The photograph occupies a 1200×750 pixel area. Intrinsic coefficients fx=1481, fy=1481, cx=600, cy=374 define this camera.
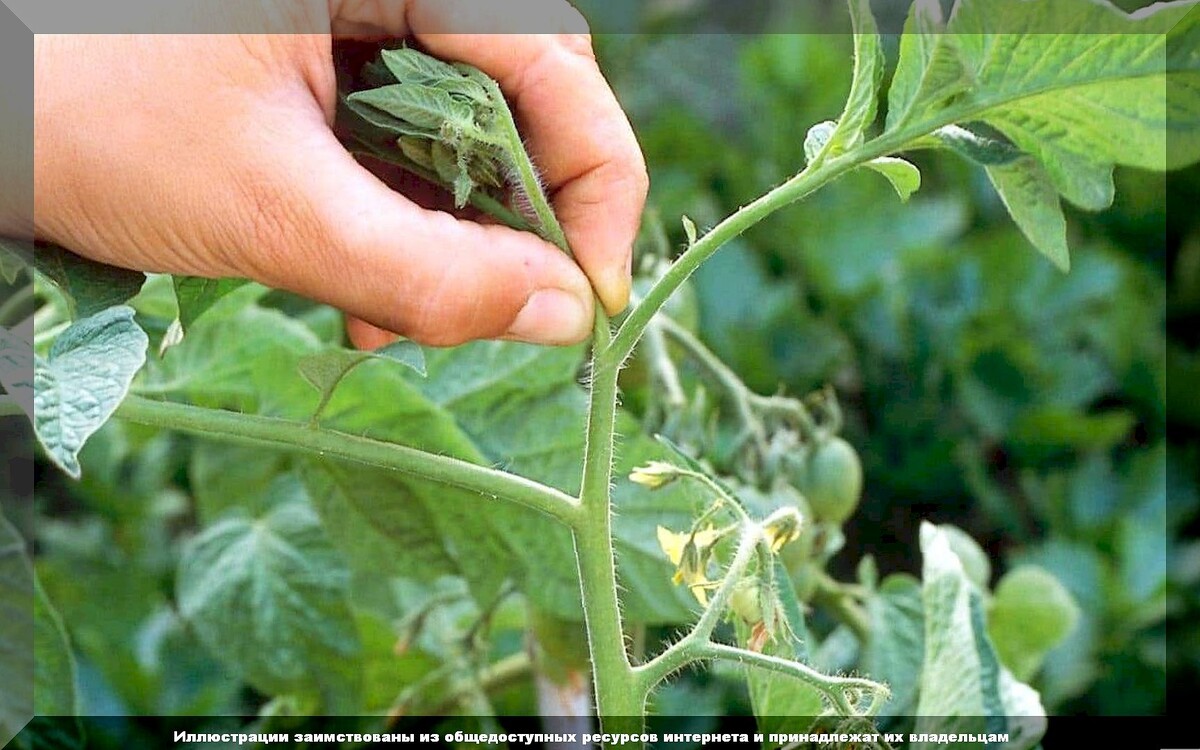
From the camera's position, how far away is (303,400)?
→ 89 centimetres

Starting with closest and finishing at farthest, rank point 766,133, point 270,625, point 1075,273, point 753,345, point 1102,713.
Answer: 1. point 270,625
2. point 1102,713
3. point 753,345
4. point 1075,273
5. point 766,133

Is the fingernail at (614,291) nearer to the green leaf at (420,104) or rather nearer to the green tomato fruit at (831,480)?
the green leaf at (420,104)

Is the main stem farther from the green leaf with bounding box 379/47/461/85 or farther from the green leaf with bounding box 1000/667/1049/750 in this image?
the green leaf with bounding box 1000/667/1049/750

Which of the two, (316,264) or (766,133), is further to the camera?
(766,133)

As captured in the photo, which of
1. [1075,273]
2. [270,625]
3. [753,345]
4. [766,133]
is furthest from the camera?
[766,133]

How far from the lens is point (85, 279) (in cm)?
62

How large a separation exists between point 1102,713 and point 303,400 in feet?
2.39

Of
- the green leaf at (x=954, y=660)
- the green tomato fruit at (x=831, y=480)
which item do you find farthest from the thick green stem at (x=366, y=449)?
the green tomato fruit at (x=831, y=480)

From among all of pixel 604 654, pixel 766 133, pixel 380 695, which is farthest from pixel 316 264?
pixel 766 133

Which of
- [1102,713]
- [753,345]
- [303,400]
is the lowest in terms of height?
[1102,713]

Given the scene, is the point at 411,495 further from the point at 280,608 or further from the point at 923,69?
the point at 923,69

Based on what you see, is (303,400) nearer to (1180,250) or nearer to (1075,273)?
(1075,273)

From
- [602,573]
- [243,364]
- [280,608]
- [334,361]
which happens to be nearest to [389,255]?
[334,361]

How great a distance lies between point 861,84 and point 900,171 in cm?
4
